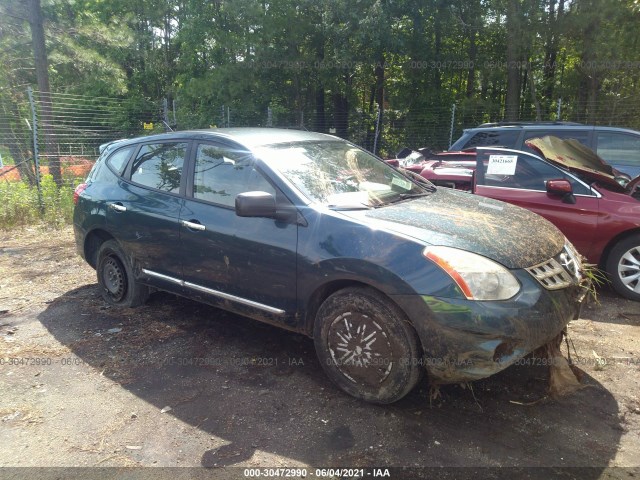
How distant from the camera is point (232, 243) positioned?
12.0 ft

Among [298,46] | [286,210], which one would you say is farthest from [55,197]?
[298,46]

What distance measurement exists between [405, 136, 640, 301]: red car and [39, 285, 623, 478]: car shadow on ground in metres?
2.05

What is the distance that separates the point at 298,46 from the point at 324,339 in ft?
51.0

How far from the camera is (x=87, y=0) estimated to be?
25.0m

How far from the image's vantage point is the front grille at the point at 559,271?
294cm

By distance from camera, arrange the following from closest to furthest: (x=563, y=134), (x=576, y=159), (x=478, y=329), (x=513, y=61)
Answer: (x=478, y=329), (x=576, y=159), (x=563, y=134), (x=513, y=61)

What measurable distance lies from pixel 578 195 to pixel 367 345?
341 cm

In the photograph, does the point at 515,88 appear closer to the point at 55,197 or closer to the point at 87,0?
the point at 55,197

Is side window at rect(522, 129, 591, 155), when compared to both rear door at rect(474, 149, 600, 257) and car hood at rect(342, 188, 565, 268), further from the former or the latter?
car hood at rect(342, 188, 565, 268)

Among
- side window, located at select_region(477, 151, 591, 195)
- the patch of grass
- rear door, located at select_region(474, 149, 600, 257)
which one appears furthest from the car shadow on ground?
the patch of grass

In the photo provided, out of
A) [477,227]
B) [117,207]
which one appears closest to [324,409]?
[477,227]

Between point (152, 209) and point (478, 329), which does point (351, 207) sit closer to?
point (478, 329)

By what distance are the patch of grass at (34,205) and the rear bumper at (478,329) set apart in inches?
337

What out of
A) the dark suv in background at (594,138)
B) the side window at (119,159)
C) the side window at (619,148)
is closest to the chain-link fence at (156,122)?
the side window at (119,159)
